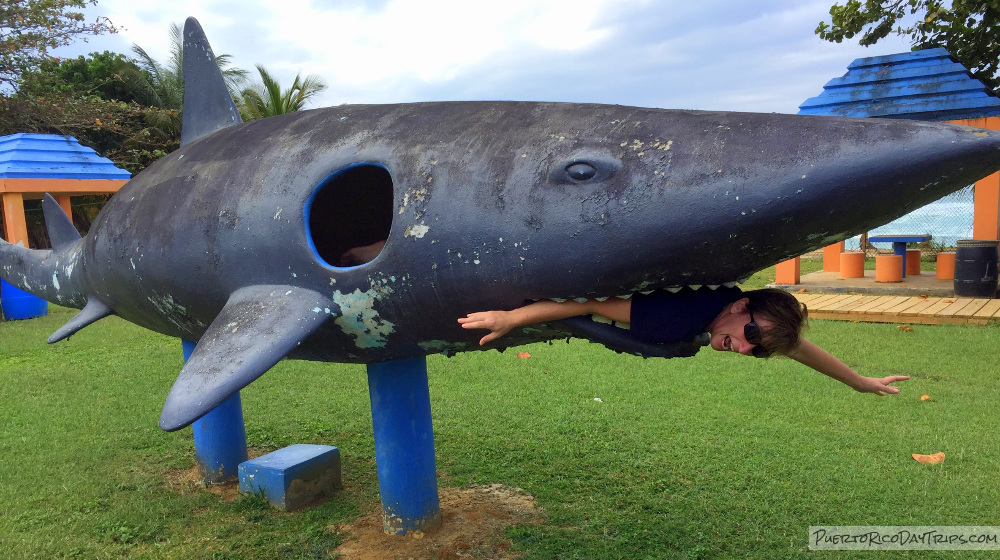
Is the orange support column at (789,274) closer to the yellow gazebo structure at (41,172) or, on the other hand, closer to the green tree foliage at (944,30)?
the green tree foliage at (944,30)

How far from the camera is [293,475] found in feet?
13.0

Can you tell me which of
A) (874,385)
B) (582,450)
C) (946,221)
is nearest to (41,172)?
(582,450)

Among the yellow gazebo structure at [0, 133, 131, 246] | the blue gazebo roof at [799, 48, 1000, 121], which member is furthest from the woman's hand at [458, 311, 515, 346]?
the yellow gazebo structure at [0, 133, 131, 246]

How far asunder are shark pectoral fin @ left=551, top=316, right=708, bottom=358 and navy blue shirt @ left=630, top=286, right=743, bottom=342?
2 cm

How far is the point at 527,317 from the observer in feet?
6.65

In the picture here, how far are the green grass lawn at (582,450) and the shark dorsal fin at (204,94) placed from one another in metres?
2.10

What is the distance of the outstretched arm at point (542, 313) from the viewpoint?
2018mm

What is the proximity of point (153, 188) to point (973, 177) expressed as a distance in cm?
285

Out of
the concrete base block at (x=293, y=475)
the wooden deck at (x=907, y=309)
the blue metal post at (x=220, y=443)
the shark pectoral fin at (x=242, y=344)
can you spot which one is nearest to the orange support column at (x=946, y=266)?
the wooden deck at (x=907, y=309)

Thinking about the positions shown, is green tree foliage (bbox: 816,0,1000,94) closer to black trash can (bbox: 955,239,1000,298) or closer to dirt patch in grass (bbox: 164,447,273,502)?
black trash can (bbox: 955,239,1000,298)

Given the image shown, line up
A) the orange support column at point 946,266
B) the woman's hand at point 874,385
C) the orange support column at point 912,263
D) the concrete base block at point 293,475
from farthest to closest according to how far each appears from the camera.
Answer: the orange support column at point 912,263
the orange support column at point 946,266
the concrete base block at point 293,475
the woman's hand at point 874,385

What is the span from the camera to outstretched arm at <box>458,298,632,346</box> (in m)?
2.02

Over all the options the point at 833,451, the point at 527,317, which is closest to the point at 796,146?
the point at 527,317

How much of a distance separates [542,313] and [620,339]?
26 cm
